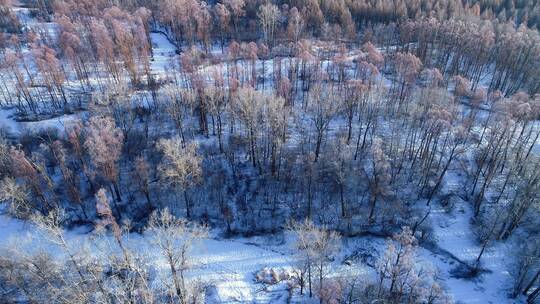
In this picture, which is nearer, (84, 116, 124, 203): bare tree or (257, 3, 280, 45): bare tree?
(84, 116, 124, 203): bare tree

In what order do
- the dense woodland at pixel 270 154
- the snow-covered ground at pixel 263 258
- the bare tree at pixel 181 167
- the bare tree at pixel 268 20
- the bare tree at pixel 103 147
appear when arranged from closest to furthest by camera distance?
the dense woodland at pixel 270 154 < the snow-covered ground at pixel 263 258 < the bare tree at pixel 181 167 < the bare tree at pixel 103 147 < the bare tree at pixel 268 20

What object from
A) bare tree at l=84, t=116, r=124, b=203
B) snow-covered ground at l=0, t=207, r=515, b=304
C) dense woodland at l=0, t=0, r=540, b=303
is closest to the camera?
dense woodland at l=0, t=0, r=540, b=303

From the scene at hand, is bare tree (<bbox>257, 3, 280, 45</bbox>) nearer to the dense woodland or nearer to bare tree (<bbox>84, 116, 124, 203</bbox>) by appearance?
the dense woodland

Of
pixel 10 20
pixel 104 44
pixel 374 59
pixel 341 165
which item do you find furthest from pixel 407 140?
pixel 10 20

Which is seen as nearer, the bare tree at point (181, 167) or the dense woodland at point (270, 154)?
the dense woodland at point (270, 154)

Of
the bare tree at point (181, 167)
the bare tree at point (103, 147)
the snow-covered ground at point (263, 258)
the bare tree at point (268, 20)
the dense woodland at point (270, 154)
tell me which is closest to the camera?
the dense woodland at point (270, 154)

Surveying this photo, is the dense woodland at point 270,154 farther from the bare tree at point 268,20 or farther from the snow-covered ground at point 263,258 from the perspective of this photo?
the bare tree at point 268,20

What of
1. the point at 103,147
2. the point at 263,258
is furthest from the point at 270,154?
the point at 103,147

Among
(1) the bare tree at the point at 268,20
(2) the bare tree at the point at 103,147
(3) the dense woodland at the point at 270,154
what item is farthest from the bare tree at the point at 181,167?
(1) the bare tree at the point at 268,20

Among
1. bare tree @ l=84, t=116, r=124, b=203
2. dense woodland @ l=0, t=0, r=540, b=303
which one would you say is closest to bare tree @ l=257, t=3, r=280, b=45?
dense woodland @ l=0, t=0, r=540, b=303
